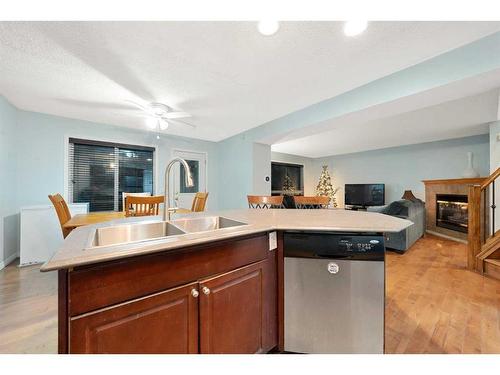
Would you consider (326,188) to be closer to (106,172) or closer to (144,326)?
(106,172)

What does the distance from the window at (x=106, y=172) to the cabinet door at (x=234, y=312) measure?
394cm

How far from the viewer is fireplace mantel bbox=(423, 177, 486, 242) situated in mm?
4542

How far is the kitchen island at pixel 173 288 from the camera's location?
2.24 ft

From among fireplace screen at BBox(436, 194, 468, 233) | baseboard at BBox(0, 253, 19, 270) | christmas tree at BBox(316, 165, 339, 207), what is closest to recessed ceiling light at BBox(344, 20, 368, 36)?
baseboard at BBox(0, 253, 19, 270)

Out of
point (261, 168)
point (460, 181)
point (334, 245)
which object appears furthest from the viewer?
point (460, 181)

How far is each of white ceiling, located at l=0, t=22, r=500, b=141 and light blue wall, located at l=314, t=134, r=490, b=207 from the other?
15.5ft

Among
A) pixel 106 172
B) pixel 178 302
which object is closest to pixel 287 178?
pixel 106 172

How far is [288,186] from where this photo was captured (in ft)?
24.5

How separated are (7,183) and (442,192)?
825 cm

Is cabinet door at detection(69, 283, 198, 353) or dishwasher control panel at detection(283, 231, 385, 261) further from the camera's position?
dishwasher control panel at detection(283, 231, 385, 261)

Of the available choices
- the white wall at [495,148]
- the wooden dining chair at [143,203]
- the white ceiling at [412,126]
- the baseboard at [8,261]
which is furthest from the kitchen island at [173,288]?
the white wall at [495,148]

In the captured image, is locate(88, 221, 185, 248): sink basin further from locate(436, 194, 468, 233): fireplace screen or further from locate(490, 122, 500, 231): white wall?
locate(436, 194, 468, 233): fireplace screen

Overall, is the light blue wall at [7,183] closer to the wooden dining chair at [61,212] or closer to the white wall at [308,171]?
the wooden dining chair at [61,212]
